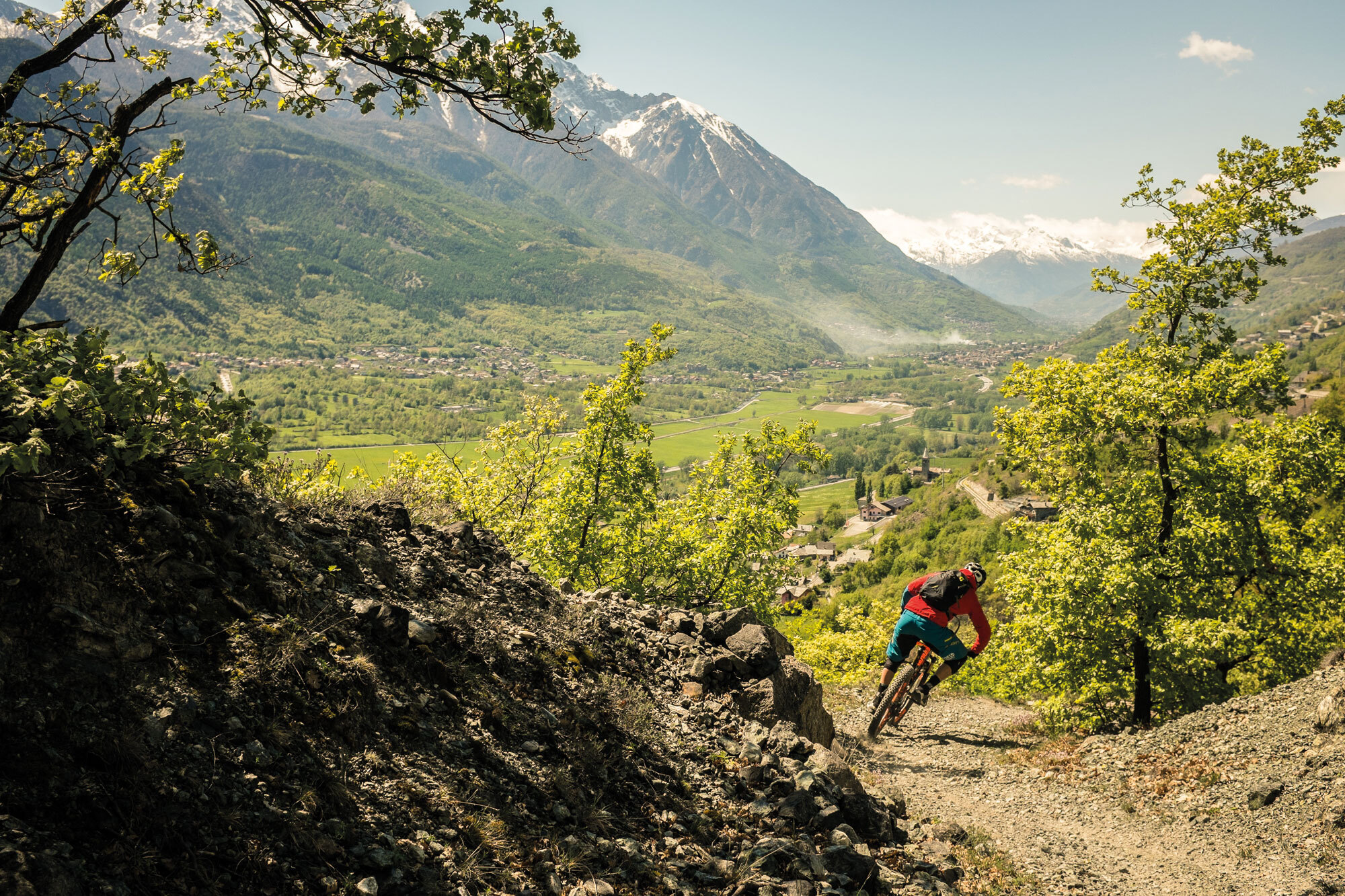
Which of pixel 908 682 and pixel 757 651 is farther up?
pixel 908 682

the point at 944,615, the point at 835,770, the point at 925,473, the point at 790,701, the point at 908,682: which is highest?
the point at 925,473

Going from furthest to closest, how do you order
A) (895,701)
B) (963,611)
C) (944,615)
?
(895,701)
(944,615)
(963,611)

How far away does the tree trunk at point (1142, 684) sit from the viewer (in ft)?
47.1

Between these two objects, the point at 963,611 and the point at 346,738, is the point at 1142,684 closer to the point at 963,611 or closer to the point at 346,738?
the point at 963,611

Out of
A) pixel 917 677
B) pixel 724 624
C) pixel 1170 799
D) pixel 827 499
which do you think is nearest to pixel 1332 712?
pixel 1170 799

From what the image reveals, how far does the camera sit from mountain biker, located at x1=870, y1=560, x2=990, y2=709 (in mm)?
10250

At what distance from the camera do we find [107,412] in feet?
14.7

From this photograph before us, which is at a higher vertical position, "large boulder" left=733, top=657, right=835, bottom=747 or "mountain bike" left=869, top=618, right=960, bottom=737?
"mountain bike" left=869, top=618, right=960, bottom=737

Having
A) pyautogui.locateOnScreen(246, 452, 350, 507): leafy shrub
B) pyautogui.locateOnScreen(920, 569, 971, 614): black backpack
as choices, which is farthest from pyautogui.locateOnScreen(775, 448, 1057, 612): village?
pyautogui.locateOnScreen(246, 452, 350, 507): leafy shrub

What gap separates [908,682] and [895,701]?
0.76m

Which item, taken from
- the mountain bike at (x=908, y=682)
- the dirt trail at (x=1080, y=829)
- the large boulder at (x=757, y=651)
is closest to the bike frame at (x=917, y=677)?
the mountain bike at (x=908, y=682)

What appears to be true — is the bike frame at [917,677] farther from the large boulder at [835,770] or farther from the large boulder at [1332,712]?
the large boulder at [1332,712]

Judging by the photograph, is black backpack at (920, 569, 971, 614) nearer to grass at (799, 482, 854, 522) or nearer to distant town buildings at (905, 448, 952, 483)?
grass at (799, 482, 854, 522)

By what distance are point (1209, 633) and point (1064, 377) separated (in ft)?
18.9
